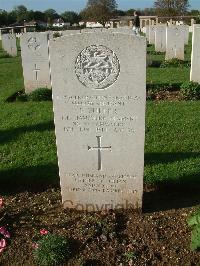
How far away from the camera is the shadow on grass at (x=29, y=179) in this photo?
5.41m

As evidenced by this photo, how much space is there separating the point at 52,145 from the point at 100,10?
56.0 metres

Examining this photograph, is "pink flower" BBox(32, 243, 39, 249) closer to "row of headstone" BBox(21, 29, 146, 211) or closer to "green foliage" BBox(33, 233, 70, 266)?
"green foliage" BBox(33, 233, 70, 266)

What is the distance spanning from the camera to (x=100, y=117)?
170 inches

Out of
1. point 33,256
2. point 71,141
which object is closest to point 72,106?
point 71,141

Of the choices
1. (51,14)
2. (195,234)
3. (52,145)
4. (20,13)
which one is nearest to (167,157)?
(52,145)

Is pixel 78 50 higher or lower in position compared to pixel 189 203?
higher

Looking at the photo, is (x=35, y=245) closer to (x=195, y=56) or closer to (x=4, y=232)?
(x=4, y=232)

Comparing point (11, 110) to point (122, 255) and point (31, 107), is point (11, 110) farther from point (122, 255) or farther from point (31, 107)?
point (122, 255)

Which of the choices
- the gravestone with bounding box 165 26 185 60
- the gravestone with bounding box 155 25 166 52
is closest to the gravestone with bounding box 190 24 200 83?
the gravestone with bounding box 165 26 185 60

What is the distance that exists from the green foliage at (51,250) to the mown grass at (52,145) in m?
1.49

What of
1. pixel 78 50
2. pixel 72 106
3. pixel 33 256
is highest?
pixel 78 50

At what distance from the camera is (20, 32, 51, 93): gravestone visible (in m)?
10.6

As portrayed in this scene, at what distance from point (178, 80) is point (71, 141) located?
832cm

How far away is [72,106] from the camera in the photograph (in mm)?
4270
